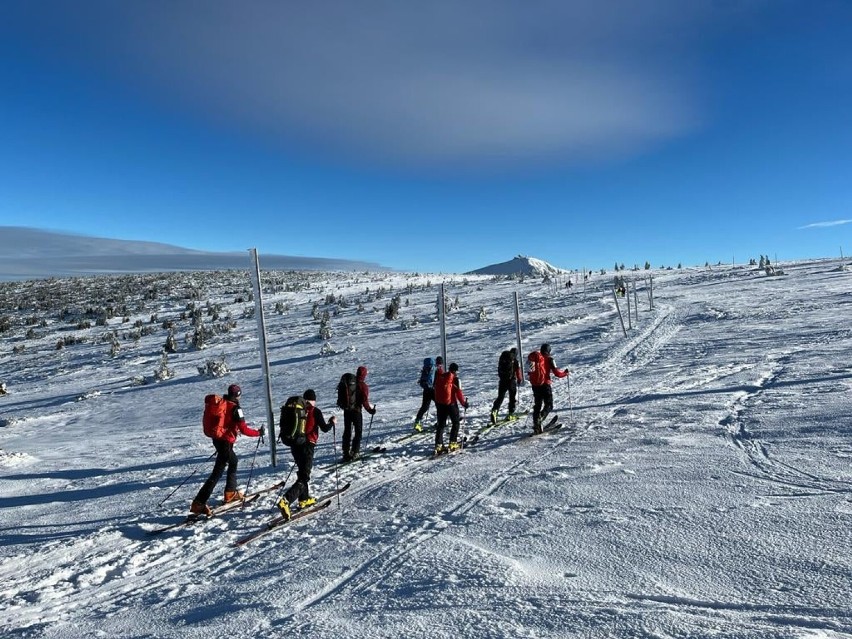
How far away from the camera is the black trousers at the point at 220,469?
26.1 ft

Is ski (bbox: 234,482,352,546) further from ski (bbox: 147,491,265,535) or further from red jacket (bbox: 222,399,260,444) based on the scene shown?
red jacket (bbox: 222,399,260,444)

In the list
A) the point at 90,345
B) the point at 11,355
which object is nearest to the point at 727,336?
A: the point at 90,345

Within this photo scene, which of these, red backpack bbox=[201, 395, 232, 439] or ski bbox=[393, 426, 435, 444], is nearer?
red backpack bbox=[201, 395, 232, 439]

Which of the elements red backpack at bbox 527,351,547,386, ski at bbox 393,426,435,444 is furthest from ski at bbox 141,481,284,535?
red backpack at bbox 527,351,547,386

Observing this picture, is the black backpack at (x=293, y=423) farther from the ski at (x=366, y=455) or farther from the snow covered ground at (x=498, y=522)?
the ski at (x=366, y=455)

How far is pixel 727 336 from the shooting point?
Result: 2275 cm

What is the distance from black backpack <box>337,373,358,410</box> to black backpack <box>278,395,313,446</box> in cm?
261

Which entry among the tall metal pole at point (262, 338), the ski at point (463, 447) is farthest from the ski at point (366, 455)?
the tall metal pole at point (262, 338)

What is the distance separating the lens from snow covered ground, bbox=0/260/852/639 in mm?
4711

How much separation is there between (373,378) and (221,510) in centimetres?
1421

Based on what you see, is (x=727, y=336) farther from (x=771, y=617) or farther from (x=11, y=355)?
(x=11, y=355)

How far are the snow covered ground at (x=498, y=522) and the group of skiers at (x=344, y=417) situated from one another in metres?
0.49

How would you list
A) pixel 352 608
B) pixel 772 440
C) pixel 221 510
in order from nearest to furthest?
1. pixel 352 608
2. pixel 221 510
3. pixel 772 440

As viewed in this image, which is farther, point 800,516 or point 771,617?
point 800,516
